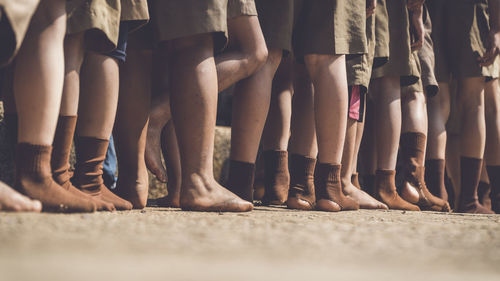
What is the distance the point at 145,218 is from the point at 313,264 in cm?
70

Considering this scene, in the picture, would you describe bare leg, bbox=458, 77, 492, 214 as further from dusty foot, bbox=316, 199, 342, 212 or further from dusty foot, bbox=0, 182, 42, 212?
dusty foot, bbox=0, 182, 42, 212

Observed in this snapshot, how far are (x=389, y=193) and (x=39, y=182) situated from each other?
1.86 m

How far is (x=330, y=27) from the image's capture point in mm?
2238

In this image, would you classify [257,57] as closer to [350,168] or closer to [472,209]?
[350,168]

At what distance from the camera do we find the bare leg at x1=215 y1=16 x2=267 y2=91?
200 cm

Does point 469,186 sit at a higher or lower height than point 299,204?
lower

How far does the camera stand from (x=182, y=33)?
1.80 m

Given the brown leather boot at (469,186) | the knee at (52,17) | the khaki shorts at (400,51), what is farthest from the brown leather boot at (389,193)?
the knee at (52,17)

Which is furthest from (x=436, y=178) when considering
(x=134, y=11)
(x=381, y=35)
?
(x=134, y=11)

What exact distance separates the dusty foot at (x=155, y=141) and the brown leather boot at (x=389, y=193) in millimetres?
1247

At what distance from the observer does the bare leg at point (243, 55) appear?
78.8 inches

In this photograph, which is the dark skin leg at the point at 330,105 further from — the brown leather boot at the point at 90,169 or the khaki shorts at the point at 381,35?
the brown leather boot at the point at 90,169

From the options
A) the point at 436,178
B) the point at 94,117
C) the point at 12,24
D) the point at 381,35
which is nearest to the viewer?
the point at 12,24

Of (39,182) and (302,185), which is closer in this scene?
(39,182)
